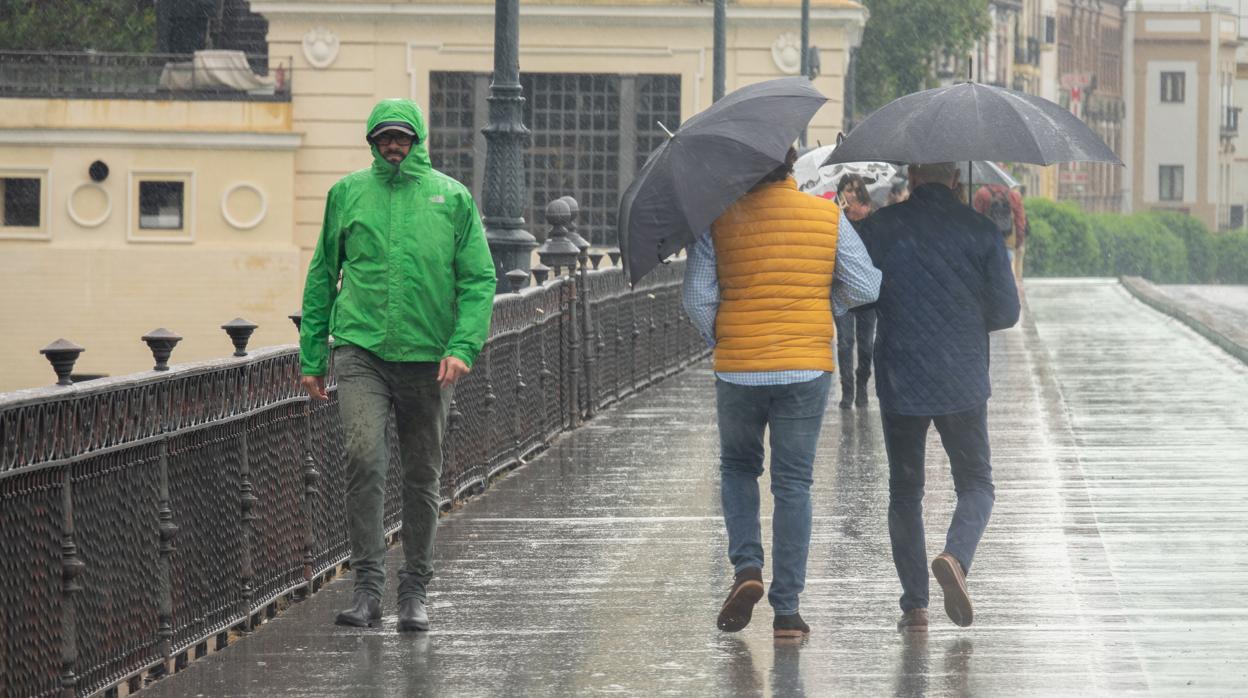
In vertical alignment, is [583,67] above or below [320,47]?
below

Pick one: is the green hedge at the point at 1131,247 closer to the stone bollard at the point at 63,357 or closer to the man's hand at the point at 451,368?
the man's hand at the point at 451,368

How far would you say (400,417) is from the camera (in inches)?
339

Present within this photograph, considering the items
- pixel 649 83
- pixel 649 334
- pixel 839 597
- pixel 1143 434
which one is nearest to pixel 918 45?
pixel 649 83

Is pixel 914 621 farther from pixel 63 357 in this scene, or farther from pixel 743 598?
pixel 63 357

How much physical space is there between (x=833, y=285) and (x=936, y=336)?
443 mm

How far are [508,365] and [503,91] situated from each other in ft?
9.96

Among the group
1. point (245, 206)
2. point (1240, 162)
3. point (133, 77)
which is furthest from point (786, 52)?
point (1240, 162)

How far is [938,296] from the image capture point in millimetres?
8438

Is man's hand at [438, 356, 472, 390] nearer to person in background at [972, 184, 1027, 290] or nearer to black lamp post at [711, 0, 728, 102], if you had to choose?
person in background at [972, 184, 1027, 290]

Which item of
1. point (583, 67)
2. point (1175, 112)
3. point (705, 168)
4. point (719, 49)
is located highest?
point (1175, 112)

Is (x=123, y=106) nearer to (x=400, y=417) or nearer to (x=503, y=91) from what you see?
(x=503, y=91)

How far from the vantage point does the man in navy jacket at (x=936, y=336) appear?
8445 mm

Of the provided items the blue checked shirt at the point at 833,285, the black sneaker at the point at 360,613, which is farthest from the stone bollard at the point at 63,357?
the blue checked shirt at the point at 833,285

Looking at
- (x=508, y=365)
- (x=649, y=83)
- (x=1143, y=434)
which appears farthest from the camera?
(x=649, y=83)
